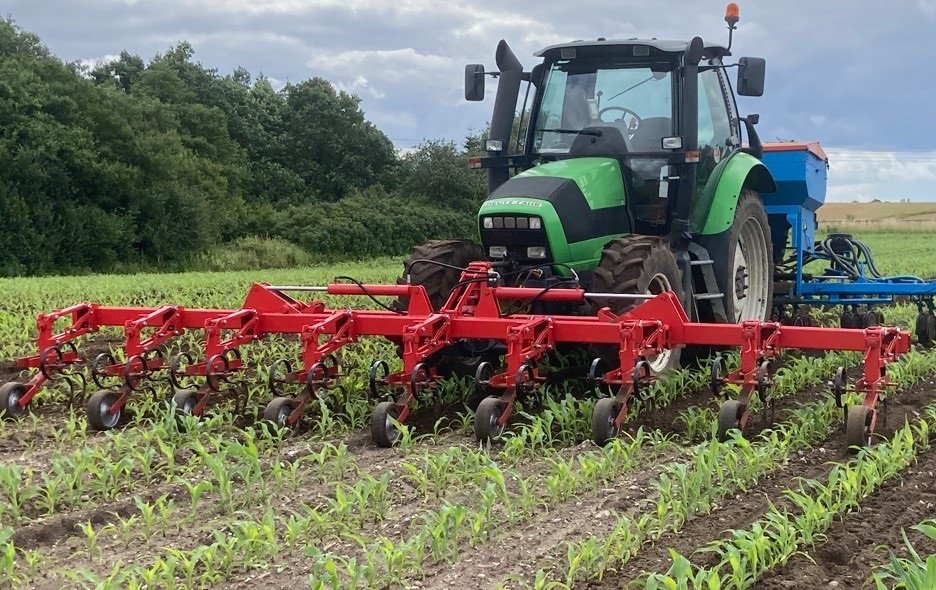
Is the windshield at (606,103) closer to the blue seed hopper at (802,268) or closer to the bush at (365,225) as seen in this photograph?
the blue seed hopper at (802,268)

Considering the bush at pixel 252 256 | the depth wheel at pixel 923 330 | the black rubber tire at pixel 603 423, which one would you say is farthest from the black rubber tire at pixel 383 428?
the bush at pixel 252 256

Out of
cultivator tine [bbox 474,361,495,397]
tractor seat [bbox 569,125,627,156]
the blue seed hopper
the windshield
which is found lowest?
cultivator tine [bbox 474,361,495,397]

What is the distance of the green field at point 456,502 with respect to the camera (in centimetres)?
335

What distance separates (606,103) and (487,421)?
297cm

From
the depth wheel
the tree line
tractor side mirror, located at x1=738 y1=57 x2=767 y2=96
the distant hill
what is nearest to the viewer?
tractor side mirror, located at x1=738 y1=57 x2=767 y2=96

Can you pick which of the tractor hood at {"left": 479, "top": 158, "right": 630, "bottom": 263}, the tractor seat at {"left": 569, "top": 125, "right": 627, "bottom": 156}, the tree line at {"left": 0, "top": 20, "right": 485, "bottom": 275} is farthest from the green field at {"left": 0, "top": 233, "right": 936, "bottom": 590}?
the tree line at {"left": 0, "top": 20, "right": 485, "bottom": 275}

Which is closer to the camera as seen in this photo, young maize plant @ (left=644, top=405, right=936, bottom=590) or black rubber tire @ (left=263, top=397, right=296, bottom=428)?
young maize plant @ (left=644, top=405, right=936, bottom=590)

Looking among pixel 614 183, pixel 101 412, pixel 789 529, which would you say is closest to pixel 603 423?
pixel 789 529

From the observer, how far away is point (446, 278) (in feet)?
22.2

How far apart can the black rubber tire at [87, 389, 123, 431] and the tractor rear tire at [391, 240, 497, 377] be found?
195 cm

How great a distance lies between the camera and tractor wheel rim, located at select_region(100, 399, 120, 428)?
5.52 metres

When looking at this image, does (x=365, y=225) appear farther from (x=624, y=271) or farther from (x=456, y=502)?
(x=456, y=502)

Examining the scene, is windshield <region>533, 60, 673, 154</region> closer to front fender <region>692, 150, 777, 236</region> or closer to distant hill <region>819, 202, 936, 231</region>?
front fender <region>692, 150, 777, 236</region>

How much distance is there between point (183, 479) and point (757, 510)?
2.47 metres
